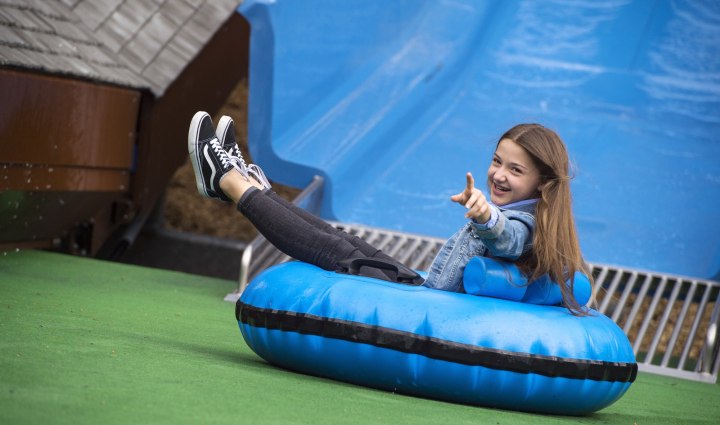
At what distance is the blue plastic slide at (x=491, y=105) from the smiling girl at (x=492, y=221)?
5.92 ft

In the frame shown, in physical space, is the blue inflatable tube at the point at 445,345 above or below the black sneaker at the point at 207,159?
below

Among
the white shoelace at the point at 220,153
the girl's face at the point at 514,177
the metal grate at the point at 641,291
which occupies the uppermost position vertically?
the girl's face at the point at 514,177

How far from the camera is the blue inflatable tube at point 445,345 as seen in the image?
8.14ft

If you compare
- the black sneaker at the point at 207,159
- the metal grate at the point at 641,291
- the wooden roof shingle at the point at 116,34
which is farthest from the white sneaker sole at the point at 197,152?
the wooden roof shingle at the point at 116,34

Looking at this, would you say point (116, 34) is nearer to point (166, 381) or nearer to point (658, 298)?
point (658, 298)

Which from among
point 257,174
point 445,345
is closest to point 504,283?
point 445,345

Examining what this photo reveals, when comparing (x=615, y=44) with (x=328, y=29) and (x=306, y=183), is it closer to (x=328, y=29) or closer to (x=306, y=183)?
(x=328, y=29)

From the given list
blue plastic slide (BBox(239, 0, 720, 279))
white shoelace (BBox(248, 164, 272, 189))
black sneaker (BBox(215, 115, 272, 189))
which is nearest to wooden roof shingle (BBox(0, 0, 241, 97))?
blue plastic slide (BBox(239, 0, 720, 279))

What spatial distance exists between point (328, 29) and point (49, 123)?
1.71 metres

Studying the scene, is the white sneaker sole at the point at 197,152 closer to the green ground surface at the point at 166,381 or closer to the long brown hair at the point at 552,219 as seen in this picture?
the green ground surface at the point at 166,381

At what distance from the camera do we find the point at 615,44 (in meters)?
6.29

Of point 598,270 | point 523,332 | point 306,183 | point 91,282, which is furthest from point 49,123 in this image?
point 523,332

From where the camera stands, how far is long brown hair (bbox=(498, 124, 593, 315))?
8.59ft

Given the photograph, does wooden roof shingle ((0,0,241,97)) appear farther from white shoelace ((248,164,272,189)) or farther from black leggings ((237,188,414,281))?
black leggings ((237,188,414,281))
